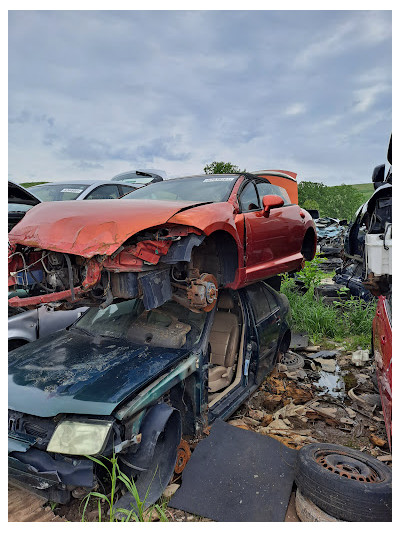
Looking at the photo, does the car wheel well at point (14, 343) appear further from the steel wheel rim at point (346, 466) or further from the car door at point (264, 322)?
the steel wheel rim at point (346, 466)

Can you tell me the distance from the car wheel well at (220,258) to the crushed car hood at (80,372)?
1.05 metres

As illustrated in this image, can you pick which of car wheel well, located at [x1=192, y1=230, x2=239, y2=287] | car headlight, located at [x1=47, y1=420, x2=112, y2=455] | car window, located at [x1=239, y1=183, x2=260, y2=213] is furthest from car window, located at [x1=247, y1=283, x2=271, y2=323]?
car headlight, located at [x1=47, y1=420, x2=112, y2=455]

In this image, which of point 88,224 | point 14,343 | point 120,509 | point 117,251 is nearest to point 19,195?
point 14,343

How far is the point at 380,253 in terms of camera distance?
2826 millimetres

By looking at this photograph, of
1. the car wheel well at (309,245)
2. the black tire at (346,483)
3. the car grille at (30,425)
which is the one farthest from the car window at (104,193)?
the black tire at (346,483)

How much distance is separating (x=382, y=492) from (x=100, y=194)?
18.7 ft

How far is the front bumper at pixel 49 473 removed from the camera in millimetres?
2240

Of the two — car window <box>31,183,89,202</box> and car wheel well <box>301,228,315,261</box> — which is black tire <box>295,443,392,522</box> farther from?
car window <box>31,183,89,202</box>

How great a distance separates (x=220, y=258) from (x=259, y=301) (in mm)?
790

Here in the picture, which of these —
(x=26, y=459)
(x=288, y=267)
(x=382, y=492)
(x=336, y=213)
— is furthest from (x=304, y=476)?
(x=336, y=213)

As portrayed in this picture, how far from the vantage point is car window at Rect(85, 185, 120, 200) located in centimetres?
640

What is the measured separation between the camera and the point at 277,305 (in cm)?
478

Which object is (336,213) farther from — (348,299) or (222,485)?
(222,485)

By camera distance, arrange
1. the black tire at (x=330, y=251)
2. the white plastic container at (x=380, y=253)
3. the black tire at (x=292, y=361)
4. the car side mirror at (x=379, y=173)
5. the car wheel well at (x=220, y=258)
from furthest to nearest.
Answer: the black tire at (x=330, y=251)
the black tire at (x=292, y=361)
the car side mirror at (x=379, y=173)
the car wheel well at (x=220, y=258)
the white plastic container at (x=380, y=253)
